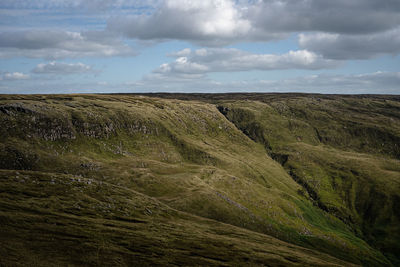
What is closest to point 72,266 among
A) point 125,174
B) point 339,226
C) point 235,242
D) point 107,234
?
point 107,234

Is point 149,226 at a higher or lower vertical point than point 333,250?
higher

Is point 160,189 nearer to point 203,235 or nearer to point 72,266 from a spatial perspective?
point 203,235

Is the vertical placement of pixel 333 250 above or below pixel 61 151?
below

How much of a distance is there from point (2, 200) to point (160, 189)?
75.3m

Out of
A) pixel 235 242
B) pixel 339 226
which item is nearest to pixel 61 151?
pixel 235 242

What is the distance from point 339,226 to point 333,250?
5191 cm

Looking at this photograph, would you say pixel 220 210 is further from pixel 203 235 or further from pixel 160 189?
pixel 203 235

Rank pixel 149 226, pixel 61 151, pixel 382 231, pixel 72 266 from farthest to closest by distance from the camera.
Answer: pixel 382 231
pixel 61 151
pixel 149 226
pixel 72 266

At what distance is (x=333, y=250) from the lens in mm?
146625

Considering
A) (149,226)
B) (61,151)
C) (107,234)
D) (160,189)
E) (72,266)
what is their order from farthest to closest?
(61,151), (160,189), (149,226), (107,234), (72,266)

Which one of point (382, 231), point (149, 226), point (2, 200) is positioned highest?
point (2, 200)

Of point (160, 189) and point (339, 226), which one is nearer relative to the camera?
point (160, 189)

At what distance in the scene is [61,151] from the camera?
17038 cm

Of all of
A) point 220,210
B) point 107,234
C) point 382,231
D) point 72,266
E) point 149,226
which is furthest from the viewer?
point 382,231
